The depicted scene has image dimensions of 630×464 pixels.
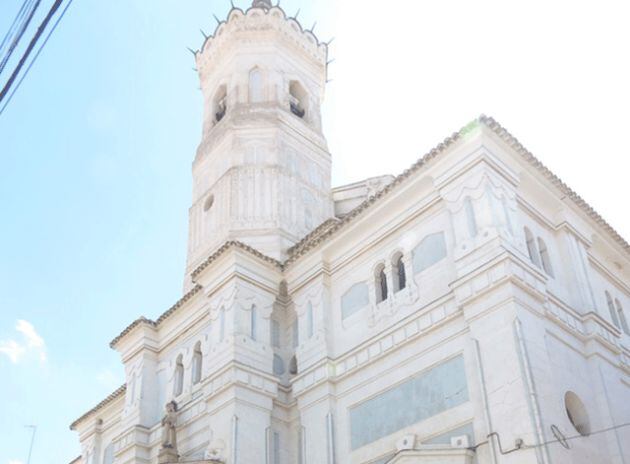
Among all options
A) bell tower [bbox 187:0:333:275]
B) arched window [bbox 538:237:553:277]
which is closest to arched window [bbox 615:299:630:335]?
arched window [bbox 538:237:553:277]

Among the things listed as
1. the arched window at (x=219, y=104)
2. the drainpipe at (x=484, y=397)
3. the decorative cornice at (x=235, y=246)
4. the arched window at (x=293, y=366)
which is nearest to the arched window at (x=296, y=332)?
the arched window at (x=293, y=366)

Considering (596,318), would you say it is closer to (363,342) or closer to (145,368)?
(363,342)

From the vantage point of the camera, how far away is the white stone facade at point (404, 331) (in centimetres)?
1495

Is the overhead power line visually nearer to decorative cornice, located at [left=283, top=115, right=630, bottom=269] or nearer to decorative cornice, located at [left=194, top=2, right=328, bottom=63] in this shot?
decorative cornice, located at [left=283, top=115, right=630, bottom=269]

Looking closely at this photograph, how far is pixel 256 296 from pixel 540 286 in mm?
7416

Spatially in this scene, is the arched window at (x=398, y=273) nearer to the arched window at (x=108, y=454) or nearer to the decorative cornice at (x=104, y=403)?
the decorative cornice at (x=104, y=403)

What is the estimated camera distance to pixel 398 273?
18438 millimetres

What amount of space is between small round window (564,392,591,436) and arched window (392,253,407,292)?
4.34 m

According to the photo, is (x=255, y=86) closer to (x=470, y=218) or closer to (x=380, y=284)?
(x=380, y=284)

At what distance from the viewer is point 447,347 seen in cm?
1608

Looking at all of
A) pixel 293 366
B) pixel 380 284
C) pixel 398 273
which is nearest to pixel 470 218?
pixel 398 273

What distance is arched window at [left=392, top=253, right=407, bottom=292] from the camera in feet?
59.6

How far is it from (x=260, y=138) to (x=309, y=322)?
8.22m

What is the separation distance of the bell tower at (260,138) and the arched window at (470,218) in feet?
24.3
